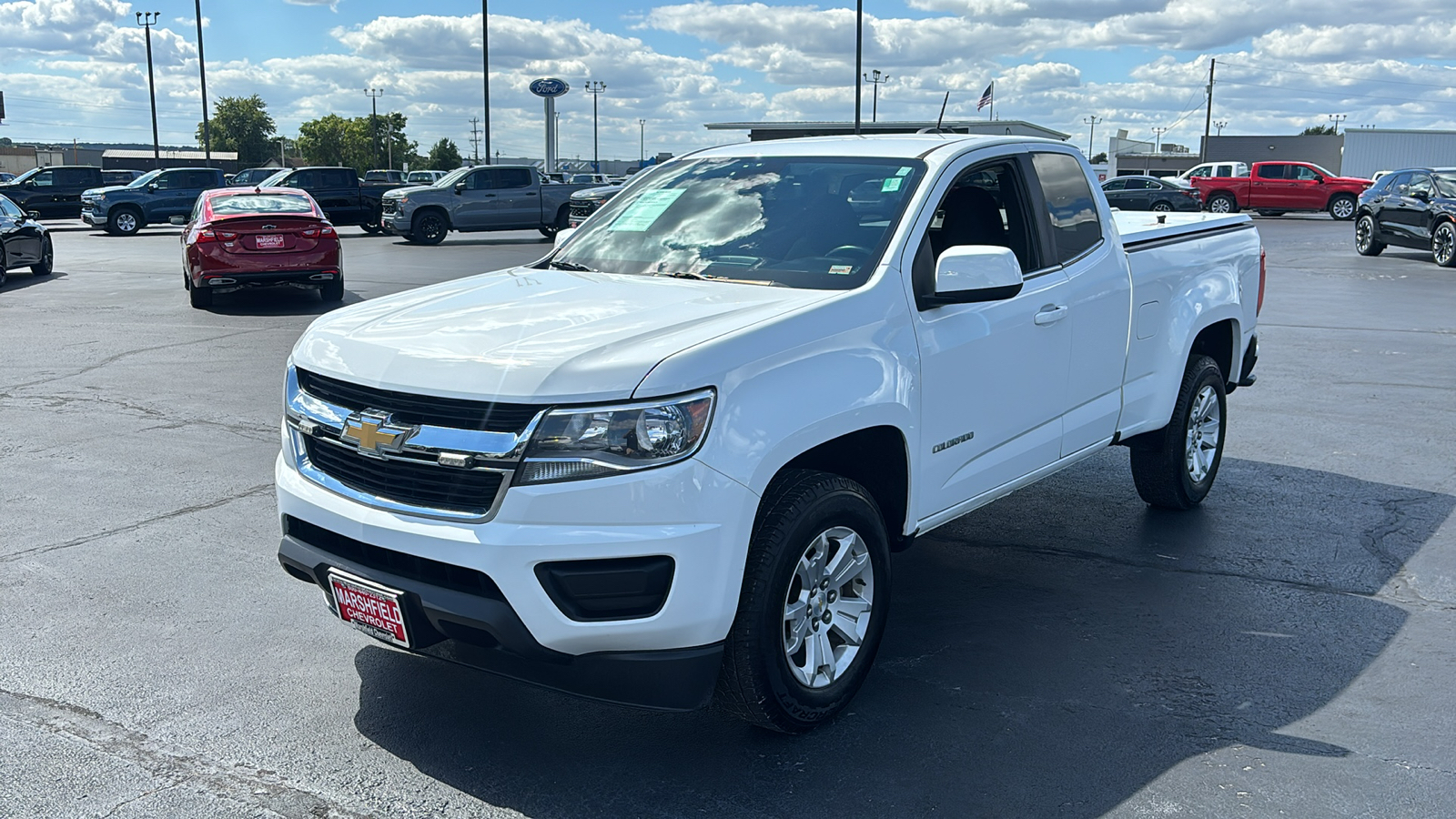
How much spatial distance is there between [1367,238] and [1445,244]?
9.75 ft

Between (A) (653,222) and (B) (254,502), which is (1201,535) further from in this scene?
(B) (254,502)

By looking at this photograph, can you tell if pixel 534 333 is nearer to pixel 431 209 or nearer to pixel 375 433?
pixel 375 433

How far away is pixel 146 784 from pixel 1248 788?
10.4ft

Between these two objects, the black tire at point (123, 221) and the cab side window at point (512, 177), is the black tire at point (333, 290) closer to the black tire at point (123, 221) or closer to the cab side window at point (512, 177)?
the cab side window at point (512, 177)

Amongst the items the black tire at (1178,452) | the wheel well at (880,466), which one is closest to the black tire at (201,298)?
the black tire at (1178,452)

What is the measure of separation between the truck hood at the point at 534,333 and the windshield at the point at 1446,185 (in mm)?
21957

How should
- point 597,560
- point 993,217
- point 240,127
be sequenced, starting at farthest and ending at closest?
point 240,127
point 993,217
point 597,560

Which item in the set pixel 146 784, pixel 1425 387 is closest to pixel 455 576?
pixel 146 784

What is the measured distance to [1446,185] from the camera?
2158 centimetres

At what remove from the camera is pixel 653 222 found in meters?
4.87

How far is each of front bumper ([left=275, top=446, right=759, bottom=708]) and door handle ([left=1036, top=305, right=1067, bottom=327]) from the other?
192 cm

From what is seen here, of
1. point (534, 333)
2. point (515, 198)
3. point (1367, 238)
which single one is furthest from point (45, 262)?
point (1367, 238)

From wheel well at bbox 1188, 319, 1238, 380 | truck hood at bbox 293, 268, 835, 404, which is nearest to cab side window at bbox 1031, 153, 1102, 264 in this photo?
wheel well at bbox 1188, 319, 1238, 380

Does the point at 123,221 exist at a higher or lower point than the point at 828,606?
higher
